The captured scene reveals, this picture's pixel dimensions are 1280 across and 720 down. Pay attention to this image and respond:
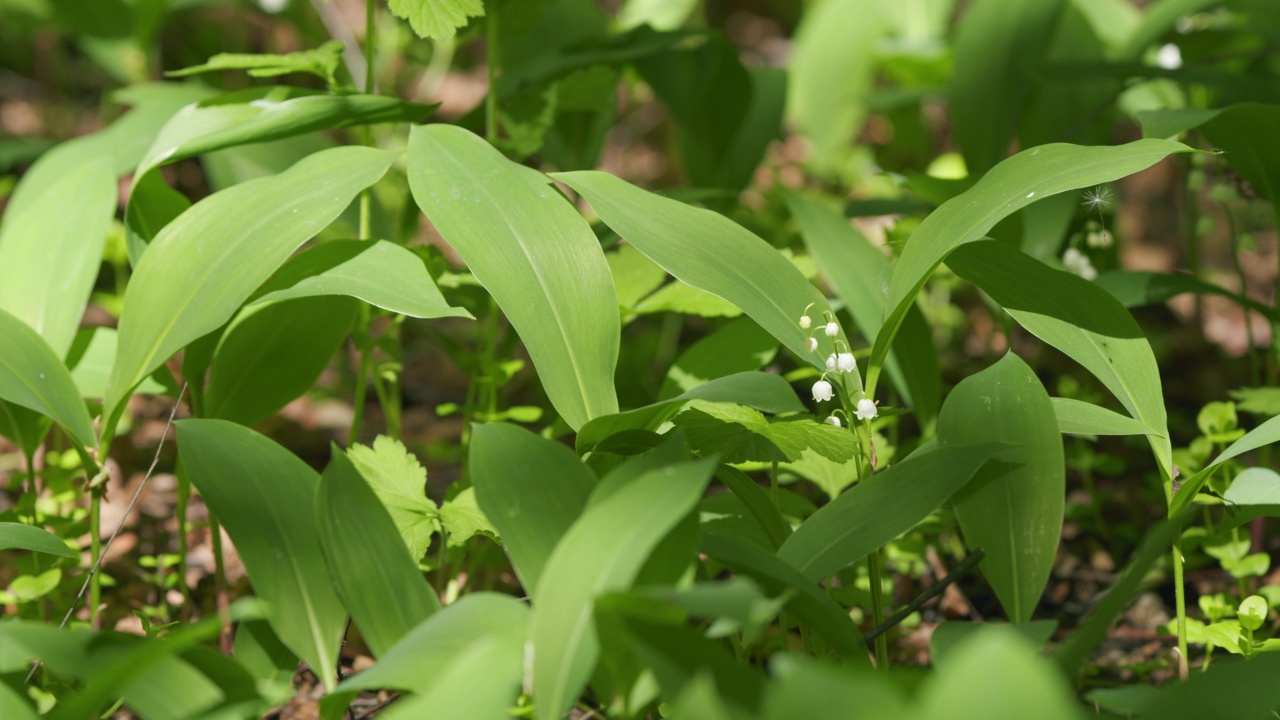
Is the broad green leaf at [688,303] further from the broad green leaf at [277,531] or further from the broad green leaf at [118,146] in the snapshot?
Result: the broad green leaf at [118,146]

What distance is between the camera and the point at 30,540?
1.13m

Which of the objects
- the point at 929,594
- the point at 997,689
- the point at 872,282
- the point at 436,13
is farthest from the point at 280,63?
the point at 997,689

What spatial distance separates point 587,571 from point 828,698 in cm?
29

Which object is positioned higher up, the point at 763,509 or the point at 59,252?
the point at 59,252

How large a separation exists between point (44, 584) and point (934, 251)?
1313 millimetres

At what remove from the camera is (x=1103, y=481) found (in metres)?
2.08

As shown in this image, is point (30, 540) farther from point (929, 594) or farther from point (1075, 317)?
point (1075, 317)

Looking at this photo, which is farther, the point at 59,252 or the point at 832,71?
the point at 832,71

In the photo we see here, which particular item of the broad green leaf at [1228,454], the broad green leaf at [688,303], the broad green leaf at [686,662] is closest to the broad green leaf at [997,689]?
the broad green leaf at [686,662]

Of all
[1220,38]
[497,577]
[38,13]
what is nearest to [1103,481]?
[1220,38]

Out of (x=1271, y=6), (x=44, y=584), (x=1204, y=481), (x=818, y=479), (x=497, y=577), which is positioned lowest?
(x=497, y=577)

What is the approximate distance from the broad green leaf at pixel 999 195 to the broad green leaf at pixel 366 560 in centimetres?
61

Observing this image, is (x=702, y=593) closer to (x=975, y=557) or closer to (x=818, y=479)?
(x=975, y=557)

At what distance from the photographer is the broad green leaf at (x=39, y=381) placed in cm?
125
